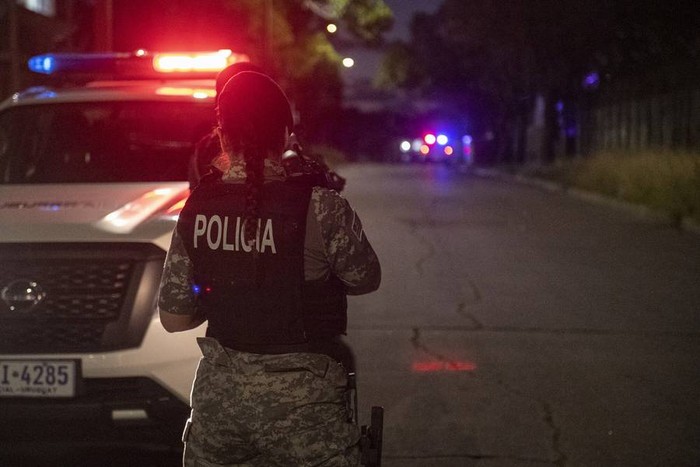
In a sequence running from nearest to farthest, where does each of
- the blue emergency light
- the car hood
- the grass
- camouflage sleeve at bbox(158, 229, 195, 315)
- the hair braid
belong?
the hair braid < camouflage sleeve at bbox(158, 229, 195, 315) < the car hood < the blue emergency light < the grass

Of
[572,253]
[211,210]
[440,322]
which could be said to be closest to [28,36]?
[572,253]

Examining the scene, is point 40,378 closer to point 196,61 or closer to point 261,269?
point 261,269

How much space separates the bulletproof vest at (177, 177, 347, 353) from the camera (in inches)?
114

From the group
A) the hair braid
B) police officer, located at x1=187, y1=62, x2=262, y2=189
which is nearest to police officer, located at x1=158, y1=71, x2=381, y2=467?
the hair braid

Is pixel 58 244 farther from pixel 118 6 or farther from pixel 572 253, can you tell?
pixel 118 6

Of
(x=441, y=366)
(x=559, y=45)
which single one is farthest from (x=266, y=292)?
(x=559, y=45)

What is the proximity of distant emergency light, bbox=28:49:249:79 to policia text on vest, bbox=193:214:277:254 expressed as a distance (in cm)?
375

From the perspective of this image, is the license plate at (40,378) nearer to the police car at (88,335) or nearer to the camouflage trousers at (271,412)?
the police car at (88,335)

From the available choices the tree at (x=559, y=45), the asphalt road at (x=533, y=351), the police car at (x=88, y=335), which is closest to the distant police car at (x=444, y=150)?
the tree at (x=559, y=45)

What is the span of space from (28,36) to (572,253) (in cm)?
1777

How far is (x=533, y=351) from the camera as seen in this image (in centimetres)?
812

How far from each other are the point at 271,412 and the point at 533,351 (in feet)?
18.0

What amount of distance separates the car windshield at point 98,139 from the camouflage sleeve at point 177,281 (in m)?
3.31

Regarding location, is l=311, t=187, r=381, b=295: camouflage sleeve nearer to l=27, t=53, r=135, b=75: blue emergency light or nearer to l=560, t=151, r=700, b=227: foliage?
l=27, t=53, r=135, b=75: blue emergency light
